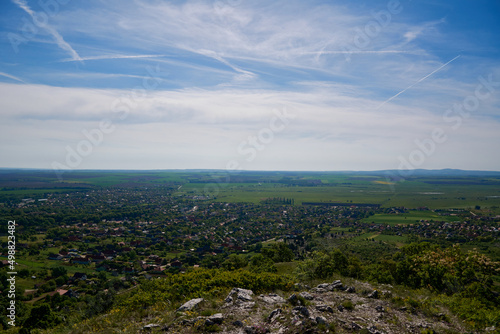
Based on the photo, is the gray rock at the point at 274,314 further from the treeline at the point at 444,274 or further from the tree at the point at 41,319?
the tree at the point at 41,319

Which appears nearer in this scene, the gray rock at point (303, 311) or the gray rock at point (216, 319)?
the gray rock at point (216, 319)

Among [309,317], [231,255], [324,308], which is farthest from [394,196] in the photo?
[309,317]

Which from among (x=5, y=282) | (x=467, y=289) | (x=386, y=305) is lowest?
(x=5, y=282)

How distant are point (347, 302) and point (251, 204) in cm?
10297

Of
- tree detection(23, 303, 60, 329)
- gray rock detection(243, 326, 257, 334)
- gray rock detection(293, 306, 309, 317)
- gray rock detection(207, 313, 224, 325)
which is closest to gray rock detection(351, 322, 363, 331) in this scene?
gray rock detection(293, 306, 309, 317)

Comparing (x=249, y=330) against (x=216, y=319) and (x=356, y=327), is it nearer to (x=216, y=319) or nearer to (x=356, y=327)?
(x=216, y=319)

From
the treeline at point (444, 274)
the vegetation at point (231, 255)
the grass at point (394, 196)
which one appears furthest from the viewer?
the grass at point (394, 196)

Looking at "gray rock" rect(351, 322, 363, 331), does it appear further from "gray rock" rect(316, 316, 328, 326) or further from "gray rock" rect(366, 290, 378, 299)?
"gray rock" rect(366, 290, 378, 299)

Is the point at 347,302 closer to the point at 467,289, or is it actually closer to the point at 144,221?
the point at 467,289

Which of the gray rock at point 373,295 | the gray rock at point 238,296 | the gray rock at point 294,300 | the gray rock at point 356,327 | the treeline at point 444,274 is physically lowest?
the treeline at point 444,274

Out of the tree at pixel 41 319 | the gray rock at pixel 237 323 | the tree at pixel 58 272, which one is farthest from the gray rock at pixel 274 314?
the tree at pixel 58 272

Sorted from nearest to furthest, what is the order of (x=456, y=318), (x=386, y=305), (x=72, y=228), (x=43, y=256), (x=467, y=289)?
(x=456, y=318), (x=386, y=305), (x=467, y=289), (x=43, y=256), (x=72, y=228)

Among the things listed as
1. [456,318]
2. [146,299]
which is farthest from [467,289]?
[146,299]

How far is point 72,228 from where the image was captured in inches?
2461
